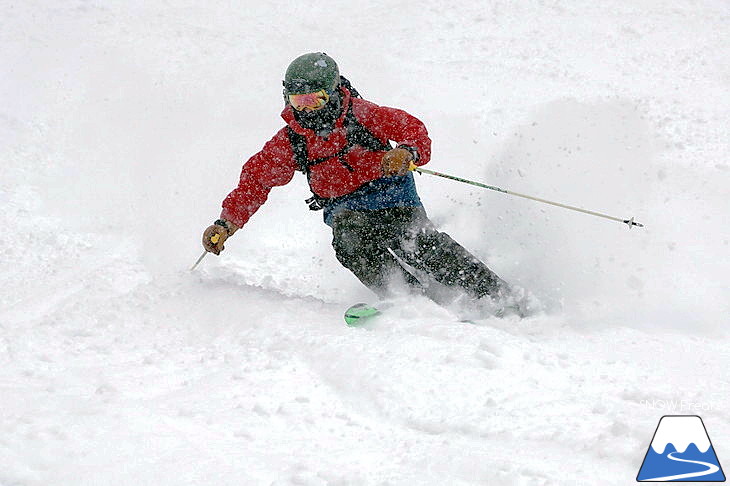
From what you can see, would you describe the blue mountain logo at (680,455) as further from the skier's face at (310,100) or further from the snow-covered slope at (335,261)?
the skier's face at (310,100)

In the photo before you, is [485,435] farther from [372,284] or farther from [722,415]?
[372,284]

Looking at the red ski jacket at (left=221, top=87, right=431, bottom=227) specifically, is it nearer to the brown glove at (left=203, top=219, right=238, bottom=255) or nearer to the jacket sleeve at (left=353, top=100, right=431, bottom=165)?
the jacket sleeve at (left=353, top=100, right=431, bottom=165)

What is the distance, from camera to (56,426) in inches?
110

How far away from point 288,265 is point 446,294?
2.05 m

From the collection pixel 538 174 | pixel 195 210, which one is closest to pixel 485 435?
pixel 538 174

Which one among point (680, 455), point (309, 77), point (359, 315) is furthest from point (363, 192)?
point (680, 455)

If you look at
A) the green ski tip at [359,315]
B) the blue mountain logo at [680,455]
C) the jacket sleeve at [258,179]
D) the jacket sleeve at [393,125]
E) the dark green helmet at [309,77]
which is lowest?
the blue mountain logo at [680,455]

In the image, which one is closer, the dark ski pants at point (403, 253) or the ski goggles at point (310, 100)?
the ski goggles at point (310, 100)

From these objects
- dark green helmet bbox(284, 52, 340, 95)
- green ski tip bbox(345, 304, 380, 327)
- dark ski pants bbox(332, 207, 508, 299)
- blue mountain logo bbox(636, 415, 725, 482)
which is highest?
dark green helmet bbox(284, 52, 340, 95)

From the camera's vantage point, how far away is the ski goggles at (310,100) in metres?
4.86

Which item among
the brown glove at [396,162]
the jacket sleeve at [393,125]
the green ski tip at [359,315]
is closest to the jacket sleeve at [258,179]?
the jacket sleeve at [393,125]

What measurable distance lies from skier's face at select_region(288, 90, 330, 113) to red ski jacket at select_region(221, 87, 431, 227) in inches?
7.6

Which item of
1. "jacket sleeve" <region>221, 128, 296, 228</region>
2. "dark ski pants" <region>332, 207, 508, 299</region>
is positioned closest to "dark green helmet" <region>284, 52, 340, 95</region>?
"jacket sleeve" <region>221, 128, 296, 228</region>

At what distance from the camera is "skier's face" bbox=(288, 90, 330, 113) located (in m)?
4.86
